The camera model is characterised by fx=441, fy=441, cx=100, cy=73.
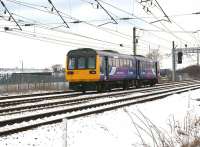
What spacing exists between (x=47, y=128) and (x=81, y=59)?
17282 millimetres

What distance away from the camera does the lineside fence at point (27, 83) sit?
34.2 meters

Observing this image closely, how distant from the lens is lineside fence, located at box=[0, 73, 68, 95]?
34.2m

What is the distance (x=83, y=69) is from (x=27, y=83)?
933 cm

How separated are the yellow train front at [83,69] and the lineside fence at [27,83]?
564 centimetres

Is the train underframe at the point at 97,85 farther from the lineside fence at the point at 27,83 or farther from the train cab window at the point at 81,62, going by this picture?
the lineside fence at the point at 27,83

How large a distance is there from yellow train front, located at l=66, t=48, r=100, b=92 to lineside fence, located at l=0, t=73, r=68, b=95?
5.64 m

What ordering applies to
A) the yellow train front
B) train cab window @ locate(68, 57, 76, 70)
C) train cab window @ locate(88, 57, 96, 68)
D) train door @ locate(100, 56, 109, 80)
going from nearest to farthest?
the yellow train front
train cab window @ locate(88, 57, 96, 68)
train door @ locate(100, 56, 109, 80)
train cab window @ locate(68, 57, 76, 70)

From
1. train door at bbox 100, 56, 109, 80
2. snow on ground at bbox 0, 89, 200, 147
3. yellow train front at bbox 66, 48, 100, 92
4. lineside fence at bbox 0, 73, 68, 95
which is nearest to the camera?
snow on ground at bbox 0, 89, 200, 147

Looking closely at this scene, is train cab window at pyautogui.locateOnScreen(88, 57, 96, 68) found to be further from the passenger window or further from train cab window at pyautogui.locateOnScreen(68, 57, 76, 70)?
train cab window at pyautogui.locateOnScreen(68, 57, 76, 70)

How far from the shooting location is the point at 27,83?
36781 mm

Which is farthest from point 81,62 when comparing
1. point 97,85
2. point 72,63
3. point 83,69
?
point 97,85

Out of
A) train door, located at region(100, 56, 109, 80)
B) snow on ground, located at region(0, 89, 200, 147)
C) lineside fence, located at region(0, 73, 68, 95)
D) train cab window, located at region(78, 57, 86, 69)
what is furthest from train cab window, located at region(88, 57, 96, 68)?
snow on ground, located at region(0, 89, 200, 147)

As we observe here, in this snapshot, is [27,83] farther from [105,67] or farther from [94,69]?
[94,69]

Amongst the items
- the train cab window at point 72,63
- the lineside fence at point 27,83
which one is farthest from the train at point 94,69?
the lineside fence at point 27,83
